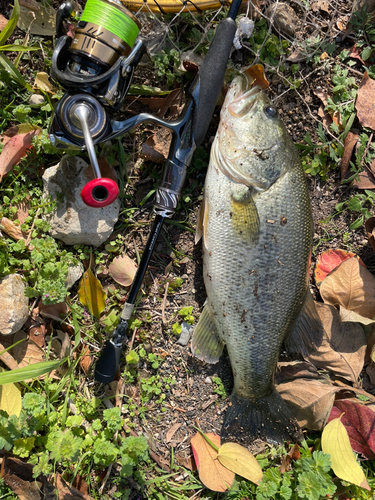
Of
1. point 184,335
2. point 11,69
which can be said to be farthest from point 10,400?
point 11,69

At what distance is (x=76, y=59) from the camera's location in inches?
84.4

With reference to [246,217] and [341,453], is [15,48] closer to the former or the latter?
[246,217]

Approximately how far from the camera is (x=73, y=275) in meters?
2.60

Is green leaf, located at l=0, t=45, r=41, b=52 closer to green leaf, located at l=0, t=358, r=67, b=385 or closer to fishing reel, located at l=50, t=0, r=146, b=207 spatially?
fishing reel, located at l=50, t=0, r=146, b=207

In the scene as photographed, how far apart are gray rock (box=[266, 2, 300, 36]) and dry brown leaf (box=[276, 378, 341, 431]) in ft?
8.44

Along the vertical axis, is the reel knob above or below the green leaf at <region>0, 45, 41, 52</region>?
below

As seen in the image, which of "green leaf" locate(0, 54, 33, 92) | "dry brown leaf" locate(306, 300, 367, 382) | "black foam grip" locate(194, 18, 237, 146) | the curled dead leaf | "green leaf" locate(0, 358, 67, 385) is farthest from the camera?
"dry brown leaf" locate(306, 300, 367, 382)

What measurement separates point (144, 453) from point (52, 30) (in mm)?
2926

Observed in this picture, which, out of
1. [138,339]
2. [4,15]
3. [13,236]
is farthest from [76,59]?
[138,339]

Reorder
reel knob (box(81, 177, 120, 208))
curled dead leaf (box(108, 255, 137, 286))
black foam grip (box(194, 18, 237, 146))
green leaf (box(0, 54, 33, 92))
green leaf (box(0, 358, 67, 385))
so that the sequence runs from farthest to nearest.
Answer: curled dead leaf (box(108, 255, 137, 286))
green leaf (box(0, 54, 33, 92))
black foam grip (box(194, 18, 237, 146))
green leaf (box(0, 358, 67, 385))
reel knob (box(81, 177, 120, 208))

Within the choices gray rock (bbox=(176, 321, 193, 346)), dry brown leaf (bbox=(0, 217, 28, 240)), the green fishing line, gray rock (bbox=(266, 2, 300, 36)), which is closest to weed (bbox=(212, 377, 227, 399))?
gray rock (bbox=(176, 321, 193, 346))

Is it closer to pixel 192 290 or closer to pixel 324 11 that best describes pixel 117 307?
pixel 192 290

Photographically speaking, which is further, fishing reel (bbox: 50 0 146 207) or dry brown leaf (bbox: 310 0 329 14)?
dry brown leaf (bbox: 310 0 329 14)

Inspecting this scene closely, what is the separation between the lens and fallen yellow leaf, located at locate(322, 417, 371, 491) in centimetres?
249
